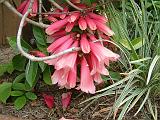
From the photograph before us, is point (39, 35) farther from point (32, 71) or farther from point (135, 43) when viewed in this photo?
point (135, 43)

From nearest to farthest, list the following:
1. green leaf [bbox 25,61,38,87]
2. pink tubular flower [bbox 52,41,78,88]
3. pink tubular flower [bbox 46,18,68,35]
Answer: pink tubular flower [bbox 52,41,78,88], pink tubular flower [bbox 46,18,68,35], green leaf [bbox 25,61,38,87]

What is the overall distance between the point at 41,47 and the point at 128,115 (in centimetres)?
48

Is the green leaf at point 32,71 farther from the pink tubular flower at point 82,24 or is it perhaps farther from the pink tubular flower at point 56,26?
the pink tubular flower at point 82,24

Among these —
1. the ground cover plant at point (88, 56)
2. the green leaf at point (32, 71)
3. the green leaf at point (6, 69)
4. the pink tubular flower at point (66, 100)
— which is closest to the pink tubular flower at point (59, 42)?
the ground cover plant at point (88, 56)

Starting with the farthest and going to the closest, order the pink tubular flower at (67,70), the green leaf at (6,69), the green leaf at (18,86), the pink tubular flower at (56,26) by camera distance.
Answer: the green leaf at (6,69) < the green leaf at (18,86) < the pink tubular flower at (56,26) < the pink tubular flower at (67,70)

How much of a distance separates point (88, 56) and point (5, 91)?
1.62 feet

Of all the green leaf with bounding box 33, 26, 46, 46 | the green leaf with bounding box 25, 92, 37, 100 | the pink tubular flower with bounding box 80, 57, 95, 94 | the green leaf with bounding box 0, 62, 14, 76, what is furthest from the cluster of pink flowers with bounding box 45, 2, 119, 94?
the green leaf with bounding box 0, 62, 14, 76

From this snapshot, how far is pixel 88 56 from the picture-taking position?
156 cm

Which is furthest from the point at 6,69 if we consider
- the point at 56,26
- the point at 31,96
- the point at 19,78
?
the point at 56,26

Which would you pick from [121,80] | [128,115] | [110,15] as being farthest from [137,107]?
[110,15]

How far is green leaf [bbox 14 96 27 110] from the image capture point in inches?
71.5

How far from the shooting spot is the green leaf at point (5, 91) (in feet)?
6.00

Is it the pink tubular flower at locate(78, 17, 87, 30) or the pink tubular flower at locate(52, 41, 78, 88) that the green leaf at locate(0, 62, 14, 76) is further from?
the pink tubular flower at locate(78, 17, 87, 30)

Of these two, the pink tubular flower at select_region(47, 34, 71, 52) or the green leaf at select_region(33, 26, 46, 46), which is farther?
the green leaf at select_region(33, 26, 46, 46)
